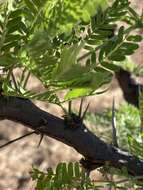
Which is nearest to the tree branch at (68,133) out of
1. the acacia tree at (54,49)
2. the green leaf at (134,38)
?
the acacia tree at (54,49)

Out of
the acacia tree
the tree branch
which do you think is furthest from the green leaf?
the tree branch

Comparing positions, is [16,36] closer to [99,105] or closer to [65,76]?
[65,76]

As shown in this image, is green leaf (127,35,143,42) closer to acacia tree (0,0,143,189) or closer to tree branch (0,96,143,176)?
acacia tree (0,0,143,189)

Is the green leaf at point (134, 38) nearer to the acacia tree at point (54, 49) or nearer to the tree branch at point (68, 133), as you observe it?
the acacia tree at point (54, 49)

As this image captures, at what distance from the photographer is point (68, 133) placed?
553 mm

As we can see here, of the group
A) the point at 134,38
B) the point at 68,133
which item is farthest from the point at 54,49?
the point at 68,133

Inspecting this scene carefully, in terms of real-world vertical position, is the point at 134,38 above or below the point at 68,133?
above

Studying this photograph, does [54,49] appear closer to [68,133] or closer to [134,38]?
[134,38]

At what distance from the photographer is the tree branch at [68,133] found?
47 centimetres

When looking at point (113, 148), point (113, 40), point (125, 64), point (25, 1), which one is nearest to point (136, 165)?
point (113, 148)

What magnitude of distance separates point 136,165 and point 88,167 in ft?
0.26

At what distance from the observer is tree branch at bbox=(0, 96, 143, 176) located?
47 centimetres

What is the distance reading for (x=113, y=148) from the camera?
25.2 inches

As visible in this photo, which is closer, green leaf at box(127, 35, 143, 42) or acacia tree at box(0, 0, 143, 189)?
acacia tree at box(0, 0, 143, 189)
